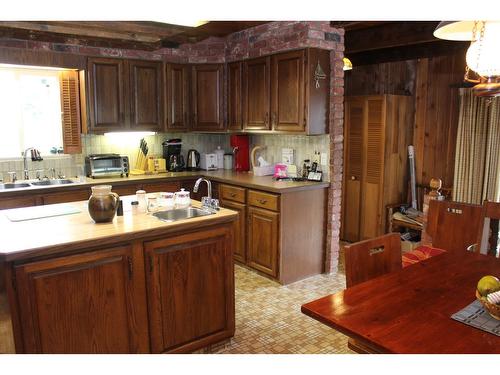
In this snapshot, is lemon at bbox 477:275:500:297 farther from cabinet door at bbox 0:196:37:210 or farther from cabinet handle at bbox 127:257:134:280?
cabinet door at bbox 0:196:37:210

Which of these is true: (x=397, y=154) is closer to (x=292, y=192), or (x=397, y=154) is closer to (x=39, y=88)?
(x=292, y=192)

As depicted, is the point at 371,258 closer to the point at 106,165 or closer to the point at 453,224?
the point at 453,224

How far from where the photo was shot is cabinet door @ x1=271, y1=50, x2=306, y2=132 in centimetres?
376

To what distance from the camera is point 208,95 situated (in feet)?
15.6

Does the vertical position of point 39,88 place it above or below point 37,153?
above

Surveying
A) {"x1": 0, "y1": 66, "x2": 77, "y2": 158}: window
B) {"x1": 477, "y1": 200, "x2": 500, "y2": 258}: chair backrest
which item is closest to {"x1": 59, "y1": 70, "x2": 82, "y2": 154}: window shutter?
{"x1": 0, "y1": 66, "x2": 77, "y2": 158}: window

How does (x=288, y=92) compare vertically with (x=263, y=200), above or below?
above

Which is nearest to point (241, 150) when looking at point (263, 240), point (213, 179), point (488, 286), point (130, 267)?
point (213, 179)

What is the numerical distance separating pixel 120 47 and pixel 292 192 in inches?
92.1

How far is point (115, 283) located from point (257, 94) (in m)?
2.66

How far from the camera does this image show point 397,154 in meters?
4.76

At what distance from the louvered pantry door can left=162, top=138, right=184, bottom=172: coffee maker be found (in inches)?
87.5
